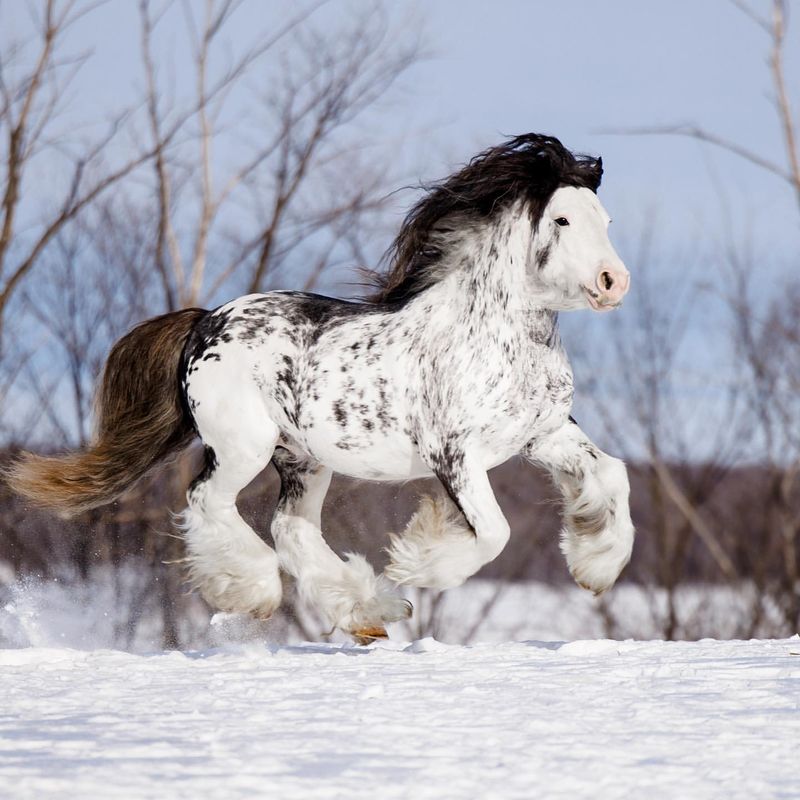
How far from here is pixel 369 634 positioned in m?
4.79

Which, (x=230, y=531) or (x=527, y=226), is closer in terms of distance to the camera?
Answer: (x=527, y=226)

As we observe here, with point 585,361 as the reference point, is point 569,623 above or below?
below

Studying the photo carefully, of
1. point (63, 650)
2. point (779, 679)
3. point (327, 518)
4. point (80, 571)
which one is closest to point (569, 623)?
point (327, 518)

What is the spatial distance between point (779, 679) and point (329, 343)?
205cm

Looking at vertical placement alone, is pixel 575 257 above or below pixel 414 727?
above

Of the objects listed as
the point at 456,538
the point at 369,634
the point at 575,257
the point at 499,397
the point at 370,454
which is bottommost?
the point at 369,634

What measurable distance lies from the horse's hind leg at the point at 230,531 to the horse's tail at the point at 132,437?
0.34 meters

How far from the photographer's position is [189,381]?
198 inches

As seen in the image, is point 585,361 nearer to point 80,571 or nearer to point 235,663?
point 80,571

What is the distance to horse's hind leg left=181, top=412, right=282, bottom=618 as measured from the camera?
16.0 feet

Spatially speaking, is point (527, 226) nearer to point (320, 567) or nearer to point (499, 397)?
point (499, 397)

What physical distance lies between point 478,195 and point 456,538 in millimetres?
1305

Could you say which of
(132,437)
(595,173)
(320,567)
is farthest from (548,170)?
(132,437)

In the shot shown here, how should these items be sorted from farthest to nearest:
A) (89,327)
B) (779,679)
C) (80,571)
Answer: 1. (89,327)
2. (80,571)
3. (779,679)
